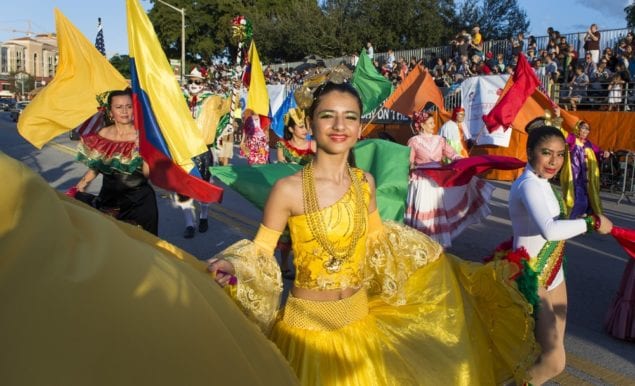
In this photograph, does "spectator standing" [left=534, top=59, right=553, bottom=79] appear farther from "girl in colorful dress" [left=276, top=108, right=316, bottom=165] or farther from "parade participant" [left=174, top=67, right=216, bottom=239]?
"girl in colorful dress" [left=276, top=108, right=316, bottom=165]

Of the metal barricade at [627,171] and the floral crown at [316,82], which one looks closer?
the floral crown at [316,82]

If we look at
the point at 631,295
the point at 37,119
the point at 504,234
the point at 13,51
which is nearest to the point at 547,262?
Result: the point at 631,295

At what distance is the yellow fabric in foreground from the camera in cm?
96

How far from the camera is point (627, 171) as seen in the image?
12.8m

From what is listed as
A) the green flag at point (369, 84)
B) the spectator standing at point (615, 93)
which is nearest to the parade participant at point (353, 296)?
the green flag at point (369, 84)

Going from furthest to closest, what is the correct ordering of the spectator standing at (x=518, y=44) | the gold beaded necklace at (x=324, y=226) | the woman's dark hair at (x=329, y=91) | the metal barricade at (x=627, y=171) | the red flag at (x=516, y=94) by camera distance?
the spectator standing at (x=518, y=44)
the metal barricade at (x=627, y=171)
the red flag at (x=516, y=94)
the woman's dark hair at (x=329, y=91)
the gold beaded necklace at (x=324, y=226)

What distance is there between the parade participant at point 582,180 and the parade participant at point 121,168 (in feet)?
13.1

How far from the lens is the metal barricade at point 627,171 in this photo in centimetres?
1185

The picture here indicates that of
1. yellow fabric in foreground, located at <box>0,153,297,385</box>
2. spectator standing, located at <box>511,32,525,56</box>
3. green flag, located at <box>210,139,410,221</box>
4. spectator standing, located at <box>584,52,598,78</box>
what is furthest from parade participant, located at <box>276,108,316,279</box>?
spectator standing, located at <box>511,32,525,56</box>

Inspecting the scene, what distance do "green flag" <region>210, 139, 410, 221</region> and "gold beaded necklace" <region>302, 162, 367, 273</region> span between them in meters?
2.62

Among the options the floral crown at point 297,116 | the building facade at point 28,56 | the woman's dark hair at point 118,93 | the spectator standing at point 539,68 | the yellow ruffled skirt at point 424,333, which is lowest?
the yellow ruffled skirt at point 424,333

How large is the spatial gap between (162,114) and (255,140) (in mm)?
6661

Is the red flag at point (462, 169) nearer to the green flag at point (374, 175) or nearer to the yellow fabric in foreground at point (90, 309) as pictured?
the green flag at point (374, 175)

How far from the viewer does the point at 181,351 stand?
1.19 meters
